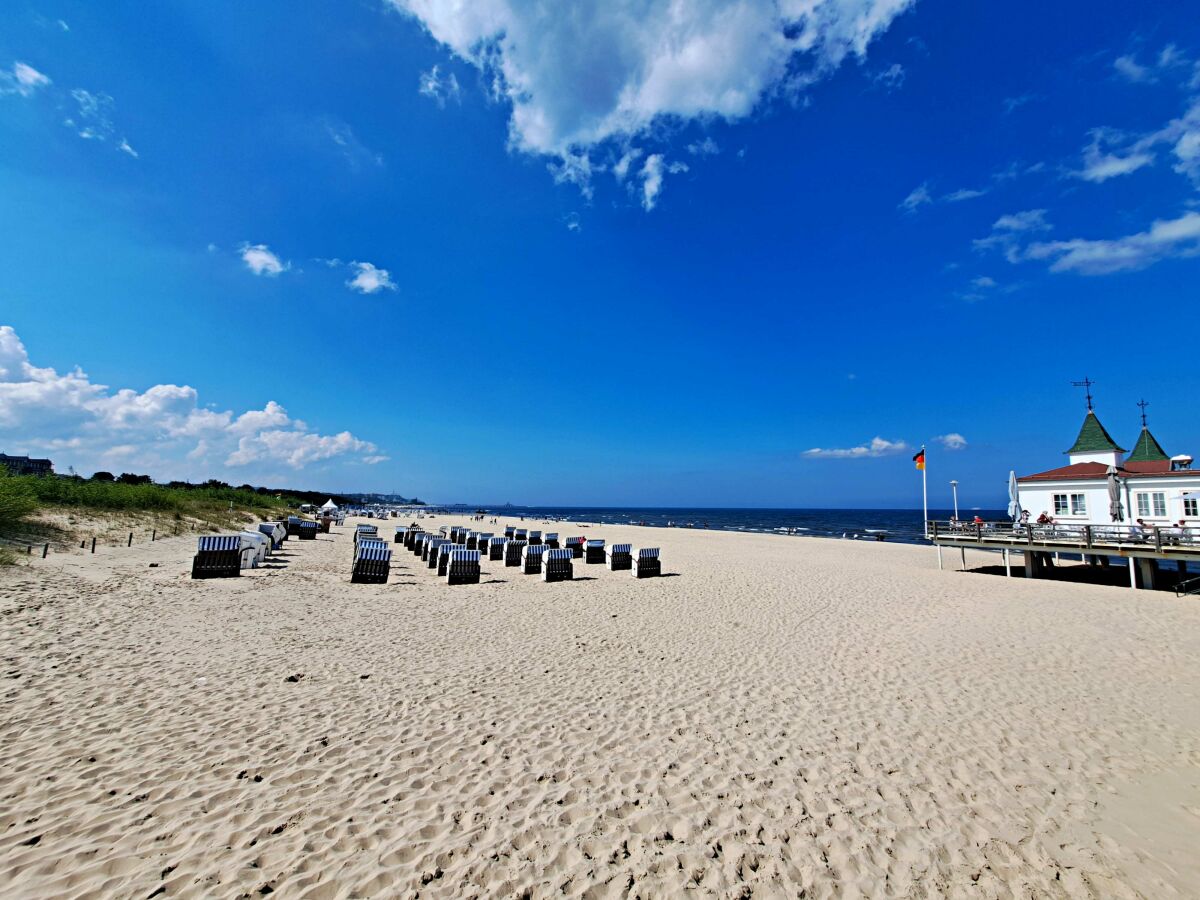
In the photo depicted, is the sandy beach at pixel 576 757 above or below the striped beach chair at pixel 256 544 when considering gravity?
below

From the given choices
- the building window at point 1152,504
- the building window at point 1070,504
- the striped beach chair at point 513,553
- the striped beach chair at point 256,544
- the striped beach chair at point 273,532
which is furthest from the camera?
the striped beach chair at point 273,532

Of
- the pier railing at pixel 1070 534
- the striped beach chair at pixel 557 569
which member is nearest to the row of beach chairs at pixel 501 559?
the striped beach chair at pixel 557 569

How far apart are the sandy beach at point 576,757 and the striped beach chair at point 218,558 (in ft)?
10.3

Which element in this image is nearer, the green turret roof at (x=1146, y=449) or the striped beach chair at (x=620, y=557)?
the striped beach chair at (x=620, y=557)

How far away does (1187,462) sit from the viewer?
1881cm

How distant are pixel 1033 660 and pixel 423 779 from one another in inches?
372

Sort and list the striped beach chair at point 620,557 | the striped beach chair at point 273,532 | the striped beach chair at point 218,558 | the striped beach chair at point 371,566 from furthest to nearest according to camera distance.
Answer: the striped beach chair at point 273,532 → the striped beach chair at point 620,557 → the striped beach chair at point 371,566 → the striped beach chair at point 218,558

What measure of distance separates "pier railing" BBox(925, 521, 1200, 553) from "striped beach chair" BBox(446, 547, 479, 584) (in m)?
17.3

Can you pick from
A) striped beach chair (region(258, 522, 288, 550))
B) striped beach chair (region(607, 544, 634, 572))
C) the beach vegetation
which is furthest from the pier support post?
the beach vegetation

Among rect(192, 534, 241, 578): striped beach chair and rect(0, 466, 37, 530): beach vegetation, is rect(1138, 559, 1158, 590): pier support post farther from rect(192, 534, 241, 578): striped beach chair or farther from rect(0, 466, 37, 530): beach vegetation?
rect(0, 466, 37, 530): beach vegetation

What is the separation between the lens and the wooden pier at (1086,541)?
14383mm

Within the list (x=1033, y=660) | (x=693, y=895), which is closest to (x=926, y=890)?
(x=693, y=895)

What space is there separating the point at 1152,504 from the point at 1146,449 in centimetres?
574

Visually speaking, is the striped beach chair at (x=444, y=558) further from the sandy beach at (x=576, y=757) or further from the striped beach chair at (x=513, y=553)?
the sandy beach at (x=576, y=757)
